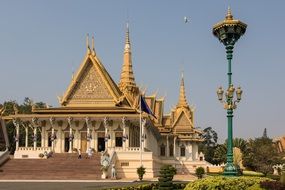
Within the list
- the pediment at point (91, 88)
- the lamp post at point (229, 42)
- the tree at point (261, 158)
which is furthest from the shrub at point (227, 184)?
the tree at point (261, 158)

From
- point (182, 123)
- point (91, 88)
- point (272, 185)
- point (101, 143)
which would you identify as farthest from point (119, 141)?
point (272, 185)

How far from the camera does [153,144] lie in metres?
54.8

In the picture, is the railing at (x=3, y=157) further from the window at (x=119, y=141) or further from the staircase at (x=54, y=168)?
the window at (x=119, y=141)

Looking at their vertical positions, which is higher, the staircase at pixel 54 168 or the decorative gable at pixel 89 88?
the decorative gable at pixel 89 88

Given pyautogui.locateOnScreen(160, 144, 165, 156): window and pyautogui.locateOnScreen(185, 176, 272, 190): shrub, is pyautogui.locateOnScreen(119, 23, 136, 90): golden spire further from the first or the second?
pyautogui.locateOnScreen(185, 176, 272, 190): shrub

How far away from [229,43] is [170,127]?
43750mm

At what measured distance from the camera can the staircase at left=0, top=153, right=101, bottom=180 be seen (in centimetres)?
3272

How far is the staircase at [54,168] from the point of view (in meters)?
32.7

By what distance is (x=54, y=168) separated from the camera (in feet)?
115

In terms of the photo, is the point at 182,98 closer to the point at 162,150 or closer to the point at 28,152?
the point at 162,150

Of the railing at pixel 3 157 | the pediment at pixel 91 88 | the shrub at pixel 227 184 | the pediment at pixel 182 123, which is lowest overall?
the shrub at pixel 227 184

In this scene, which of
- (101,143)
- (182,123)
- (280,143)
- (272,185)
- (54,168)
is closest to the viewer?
(272,185)

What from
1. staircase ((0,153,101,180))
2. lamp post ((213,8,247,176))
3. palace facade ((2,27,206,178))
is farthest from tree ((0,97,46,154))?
lamp post ((213,8,247,176))

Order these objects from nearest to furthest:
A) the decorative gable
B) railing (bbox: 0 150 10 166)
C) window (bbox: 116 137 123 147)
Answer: railing (bbox: 0 150 10 166) < window (bbox: 116 137 123 147) < the decorative gable
